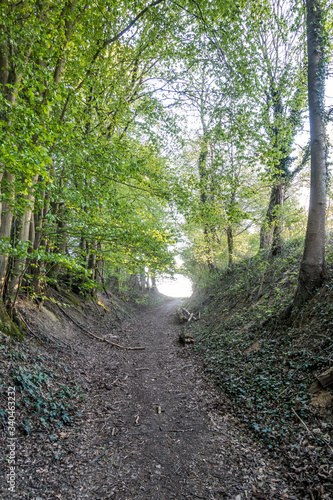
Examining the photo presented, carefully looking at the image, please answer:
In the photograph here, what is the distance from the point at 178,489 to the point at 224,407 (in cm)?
210

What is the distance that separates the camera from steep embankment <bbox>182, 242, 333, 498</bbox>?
317 centimetres

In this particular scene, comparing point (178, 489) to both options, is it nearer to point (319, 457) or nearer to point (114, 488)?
point (114, 488)

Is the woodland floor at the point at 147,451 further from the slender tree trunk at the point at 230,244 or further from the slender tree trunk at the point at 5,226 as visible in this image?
the slender tree trunk at the point at 230,244

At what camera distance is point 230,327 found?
8570 mm

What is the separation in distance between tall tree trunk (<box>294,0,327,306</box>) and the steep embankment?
400 mm

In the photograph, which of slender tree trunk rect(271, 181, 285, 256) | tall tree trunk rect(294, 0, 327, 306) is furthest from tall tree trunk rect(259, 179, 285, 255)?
tall tree trunk rect(294, 0, 327, 306)

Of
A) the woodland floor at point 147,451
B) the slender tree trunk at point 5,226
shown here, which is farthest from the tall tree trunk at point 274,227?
the slender tree trunk at point 5,226

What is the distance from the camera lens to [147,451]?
3766mm

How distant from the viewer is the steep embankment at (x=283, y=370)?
3166 mm

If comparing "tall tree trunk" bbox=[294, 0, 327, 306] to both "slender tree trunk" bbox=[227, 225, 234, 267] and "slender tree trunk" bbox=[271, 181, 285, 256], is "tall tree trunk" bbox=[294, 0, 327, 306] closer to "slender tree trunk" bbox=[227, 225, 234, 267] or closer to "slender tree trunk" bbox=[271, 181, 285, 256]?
"slender tree trunk" bbox=[271, 181, 285, 256]

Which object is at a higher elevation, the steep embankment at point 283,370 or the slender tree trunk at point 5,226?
the slender tree trunk at point 5,226

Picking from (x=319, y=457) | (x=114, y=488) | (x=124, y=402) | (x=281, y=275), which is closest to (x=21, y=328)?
(x=124, y=402)

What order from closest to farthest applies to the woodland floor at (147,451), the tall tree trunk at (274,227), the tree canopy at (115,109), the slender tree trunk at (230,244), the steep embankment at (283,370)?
1. the woodland floor at (147,451)
2. the steep embankment at (283,370)
3. the tree canopy at (115,109)
4. the tall tree trunk at (274,227)
5. the slender tree trunk at (230,244)

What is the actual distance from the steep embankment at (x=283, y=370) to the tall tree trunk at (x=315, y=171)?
400 millimetres
